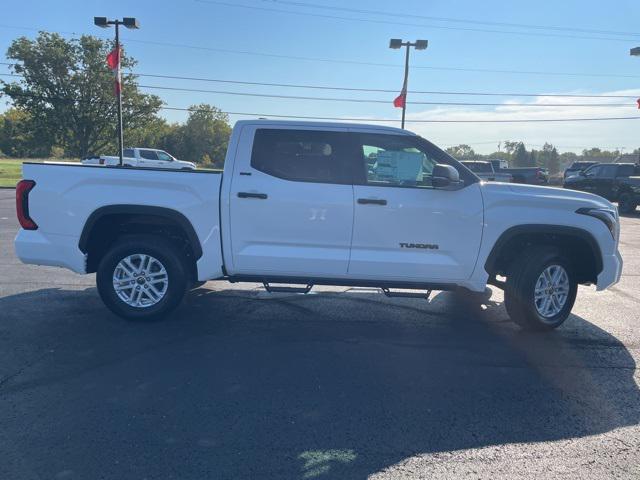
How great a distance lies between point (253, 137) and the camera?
511cm

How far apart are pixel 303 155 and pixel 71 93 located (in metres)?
42.0

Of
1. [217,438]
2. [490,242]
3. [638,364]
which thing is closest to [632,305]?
[638,364]

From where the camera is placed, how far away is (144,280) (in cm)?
521

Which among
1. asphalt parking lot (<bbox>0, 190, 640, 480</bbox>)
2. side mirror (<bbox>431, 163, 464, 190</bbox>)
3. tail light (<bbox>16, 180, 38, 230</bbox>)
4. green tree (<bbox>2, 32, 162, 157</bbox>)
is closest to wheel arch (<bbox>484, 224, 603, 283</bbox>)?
asphalt parking lot (<bbox>0, 190, 640, 480</bbox>)

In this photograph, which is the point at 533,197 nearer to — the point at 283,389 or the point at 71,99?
the point at 283,389

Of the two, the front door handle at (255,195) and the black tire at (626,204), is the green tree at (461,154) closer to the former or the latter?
the black tire at (626,204)

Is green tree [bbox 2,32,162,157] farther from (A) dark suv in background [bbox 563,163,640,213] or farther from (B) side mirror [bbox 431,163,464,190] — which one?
(B) side mirror [bbox 431,163,464,190]

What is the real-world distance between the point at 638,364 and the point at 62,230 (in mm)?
5692

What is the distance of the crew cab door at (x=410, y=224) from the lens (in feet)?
16.2

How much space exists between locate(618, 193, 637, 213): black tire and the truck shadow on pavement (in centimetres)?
1630

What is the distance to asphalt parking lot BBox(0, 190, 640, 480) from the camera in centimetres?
294

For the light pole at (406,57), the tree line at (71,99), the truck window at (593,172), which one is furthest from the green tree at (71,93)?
the truck window at (593,172)

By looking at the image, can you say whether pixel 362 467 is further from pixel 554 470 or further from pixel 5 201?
pixel 5 201

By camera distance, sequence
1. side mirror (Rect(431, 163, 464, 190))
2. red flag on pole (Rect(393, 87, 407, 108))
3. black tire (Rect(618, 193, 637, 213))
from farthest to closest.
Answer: red flag on pole (Rect(393, 87, 407, 108)) < black tire (Rect(618, 193, 637, 213)) < side mirror (Rect(431, 163, 464, 190))
